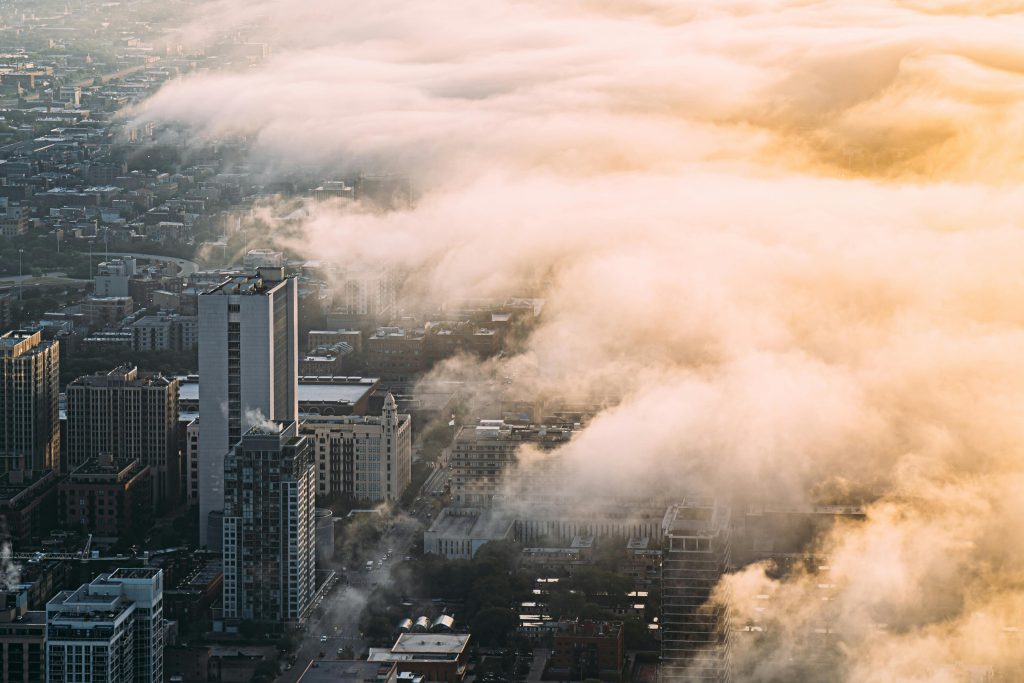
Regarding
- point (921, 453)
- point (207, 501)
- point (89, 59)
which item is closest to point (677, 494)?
point (921, 453)

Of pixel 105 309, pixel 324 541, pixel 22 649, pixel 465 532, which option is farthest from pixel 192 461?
pixel 105 309

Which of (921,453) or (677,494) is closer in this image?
(921,453)

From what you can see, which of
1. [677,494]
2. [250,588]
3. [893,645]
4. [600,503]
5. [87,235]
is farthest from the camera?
[87,235]

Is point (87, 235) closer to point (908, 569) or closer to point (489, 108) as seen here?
point (489, 108)

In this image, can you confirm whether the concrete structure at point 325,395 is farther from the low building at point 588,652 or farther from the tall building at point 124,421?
the low building at point 588,652

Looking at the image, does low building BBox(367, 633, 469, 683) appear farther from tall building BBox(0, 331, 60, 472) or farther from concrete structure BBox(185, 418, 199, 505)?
tall building BBox(0, 331, 60, 472)

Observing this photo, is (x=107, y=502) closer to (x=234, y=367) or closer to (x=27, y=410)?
(x=27, y=410)

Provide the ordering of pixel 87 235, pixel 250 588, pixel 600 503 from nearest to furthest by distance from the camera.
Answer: pixel 250 588, pixel 600 503, pixel 87 235
